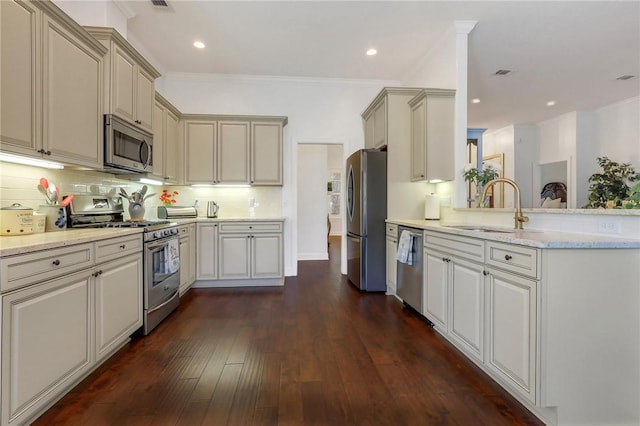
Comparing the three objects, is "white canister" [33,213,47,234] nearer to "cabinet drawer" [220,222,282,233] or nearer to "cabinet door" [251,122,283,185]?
"cabinet drawer" [220,222,282,233]

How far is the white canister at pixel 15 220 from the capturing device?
1757mm

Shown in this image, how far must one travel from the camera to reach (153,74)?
309 cm

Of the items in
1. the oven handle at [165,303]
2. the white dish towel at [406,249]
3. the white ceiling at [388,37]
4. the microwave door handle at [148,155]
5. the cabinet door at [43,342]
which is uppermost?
the white ceiling at [388,37]

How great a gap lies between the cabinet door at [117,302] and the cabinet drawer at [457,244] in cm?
242

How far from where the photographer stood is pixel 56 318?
1573 mm

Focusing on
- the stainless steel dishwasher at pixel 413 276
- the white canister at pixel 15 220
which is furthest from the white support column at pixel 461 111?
the white canister at pixel 15 220

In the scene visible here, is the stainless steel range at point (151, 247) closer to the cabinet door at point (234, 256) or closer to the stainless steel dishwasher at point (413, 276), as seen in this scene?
the cabinet door at point (234, 256)

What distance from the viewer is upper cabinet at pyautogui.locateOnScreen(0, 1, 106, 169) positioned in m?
1.64

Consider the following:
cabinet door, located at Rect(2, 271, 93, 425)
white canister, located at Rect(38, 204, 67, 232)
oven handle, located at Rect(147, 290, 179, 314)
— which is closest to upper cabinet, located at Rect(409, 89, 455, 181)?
oven handle, located at Rect(147, 290, 179, 314)

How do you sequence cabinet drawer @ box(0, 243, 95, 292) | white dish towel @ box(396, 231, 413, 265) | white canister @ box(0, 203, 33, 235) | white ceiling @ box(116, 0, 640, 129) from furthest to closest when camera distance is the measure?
white ceiling @ box(116, 0, 640, 129) → white dish towel @ box(396, 231, 413, 265) → white canister @ box(0, 203, 33, 235) → cabinet drawer @ box(0, 243, 95, 292)

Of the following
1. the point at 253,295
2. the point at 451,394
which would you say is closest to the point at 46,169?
the point at 253,295

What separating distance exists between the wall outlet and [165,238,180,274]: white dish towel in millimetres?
3234

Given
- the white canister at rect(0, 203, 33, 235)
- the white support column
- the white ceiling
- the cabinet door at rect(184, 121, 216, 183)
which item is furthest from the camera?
the cabinet door at rect(184, 121, 216, 183)

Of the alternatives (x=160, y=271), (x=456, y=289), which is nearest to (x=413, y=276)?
(x=456, y=289)
